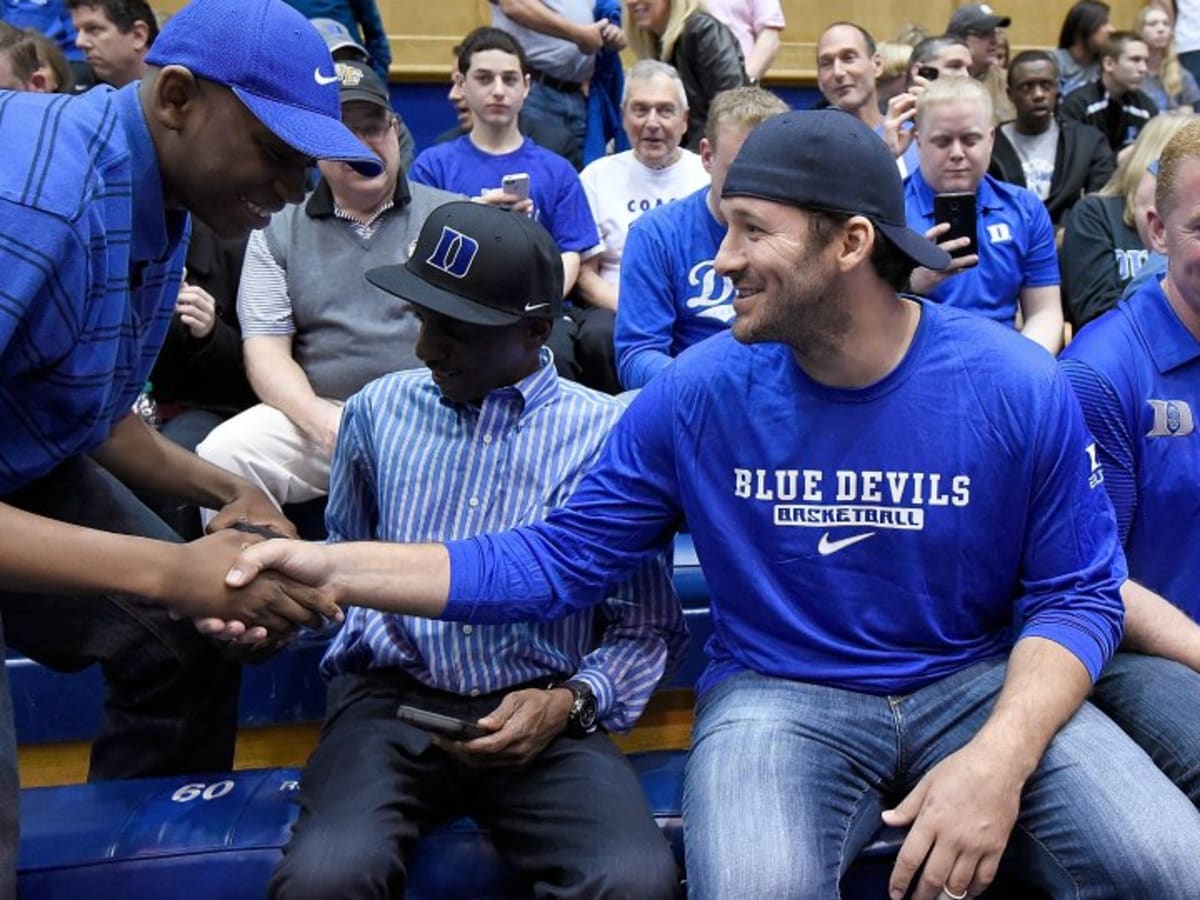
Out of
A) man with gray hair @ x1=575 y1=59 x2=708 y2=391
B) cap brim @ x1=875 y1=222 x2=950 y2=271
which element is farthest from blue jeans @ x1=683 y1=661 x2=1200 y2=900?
man with gray hair @ x1=575 y1=59 x2=708 y2=391

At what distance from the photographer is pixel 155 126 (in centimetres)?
188

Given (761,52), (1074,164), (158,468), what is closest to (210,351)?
(158,468)

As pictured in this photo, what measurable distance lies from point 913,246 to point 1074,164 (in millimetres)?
3899

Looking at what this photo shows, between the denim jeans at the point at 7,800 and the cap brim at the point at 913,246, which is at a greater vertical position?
the cap brim at the point at 913,246

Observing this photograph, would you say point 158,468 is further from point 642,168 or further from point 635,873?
point 642,168

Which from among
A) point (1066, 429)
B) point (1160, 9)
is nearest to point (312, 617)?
point (1066, 429)

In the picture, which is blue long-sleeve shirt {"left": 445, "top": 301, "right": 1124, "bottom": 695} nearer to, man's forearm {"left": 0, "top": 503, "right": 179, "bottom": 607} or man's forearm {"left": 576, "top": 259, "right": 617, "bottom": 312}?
man's forearm {"left": 0, "top": 503, "right": 179, "bottom": 607}

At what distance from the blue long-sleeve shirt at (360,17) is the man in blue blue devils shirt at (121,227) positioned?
342cm

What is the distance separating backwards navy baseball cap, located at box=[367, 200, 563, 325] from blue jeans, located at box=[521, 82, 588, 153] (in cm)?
341

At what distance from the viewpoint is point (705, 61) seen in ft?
18.0

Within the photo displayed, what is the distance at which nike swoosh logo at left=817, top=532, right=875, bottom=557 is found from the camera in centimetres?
208

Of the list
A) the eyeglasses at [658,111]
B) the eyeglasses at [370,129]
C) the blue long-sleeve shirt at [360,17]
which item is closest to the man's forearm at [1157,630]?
the eyeglasses at [370,129]

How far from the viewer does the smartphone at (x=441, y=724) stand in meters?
2.03

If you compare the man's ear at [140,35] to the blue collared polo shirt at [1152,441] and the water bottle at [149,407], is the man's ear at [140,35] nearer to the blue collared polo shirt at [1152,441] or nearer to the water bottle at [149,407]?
the water bottle at [149,407]
